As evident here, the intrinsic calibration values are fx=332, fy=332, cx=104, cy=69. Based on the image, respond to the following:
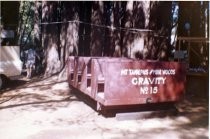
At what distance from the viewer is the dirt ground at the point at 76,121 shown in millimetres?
7406

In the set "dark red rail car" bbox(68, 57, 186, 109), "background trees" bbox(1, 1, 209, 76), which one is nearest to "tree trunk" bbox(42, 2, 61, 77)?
"background trees" bbox(1, 1, 209, 76)

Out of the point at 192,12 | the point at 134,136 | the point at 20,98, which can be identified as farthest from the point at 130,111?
the point at 192,12

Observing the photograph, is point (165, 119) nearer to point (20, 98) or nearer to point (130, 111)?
point (130, 111)

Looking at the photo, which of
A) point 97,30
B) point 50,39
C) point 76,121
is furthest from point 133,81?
point 50,39

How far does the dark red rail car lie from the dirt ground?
55 cm

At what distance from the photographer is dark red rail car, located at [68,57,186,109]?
27.5 ft

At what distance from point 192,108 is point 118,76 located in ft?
10.7

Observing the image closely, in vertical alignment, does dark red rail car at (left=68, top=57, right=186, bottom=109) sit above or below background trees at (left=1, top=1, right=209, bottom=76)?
below

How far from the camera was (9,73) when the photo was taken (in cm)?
1317

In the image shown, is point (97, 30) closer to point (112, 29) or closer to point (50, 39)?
point (112, 29)

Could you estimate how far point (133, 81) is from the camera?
8648mm

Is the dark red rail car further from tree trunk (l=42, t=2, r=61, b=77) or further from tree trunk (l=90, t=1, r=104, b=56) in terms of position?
tree trunk (l=90, t=1, r=104, b=56)

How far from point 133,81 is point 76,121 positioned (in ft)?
5.88

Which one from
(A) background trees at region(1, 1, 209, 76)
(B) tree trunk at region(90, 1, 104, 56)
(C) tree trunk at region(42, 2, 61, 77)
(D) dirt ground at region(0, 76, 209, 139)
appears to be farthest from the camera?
(B) tree trunk at region(90, 1, 104, 56)
